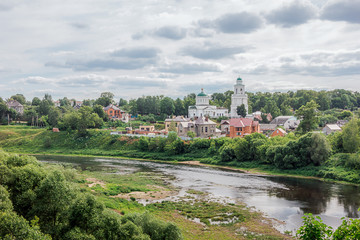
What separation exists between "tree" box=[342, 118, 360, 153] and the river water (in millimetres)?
9476

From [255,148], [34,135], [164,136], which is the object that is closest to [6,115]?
[34,135]

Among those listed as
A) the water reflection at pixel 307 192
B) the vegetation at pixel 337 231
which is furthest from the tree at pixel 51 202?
the water reflection at pixel 307 192

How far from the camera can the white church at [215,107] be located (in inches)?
3818

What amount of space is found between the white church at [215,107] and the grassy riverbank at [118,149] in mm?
31724

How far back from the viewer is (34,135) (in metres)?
80.8

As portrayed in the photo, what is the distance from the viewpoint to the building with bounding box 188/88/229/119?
98750 mm

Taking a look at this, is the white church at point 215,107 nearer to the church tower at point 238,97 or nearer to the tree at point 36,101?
the church tower at point 238,97

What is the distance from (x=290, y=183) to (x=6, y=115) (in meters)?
89.2

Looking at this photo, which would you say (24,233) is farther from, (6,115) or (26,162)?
(6,115)

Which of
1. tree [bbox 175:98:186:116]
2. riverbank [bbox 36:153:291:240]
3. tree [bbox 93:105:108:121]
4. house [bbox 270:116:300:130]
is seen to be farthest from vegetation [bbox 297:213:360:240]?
tree [bbox 175:98:186:116]

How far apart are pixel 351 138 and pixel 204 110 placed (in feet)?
184

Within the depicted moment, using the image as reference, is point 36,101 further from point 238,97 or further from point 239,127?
point 239,127

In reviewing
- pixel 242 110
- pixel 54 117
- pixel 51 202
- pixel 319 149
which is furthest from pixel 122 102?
pixel 51 202

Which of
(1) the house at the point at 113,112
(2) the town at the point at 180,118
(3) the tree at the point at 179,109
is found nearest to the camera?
(2) the town at the point at 180,118
